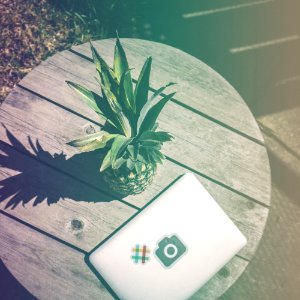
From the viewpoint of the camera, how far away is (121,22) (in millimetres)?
2791

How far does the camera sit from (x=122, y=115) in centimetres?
127

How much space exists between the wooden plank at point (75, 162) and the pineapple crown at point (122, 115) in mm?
347

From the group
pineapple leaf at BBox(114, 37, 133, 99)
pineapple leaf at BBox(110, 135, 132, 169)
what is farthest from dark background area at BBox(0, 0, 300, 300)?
pineapple leaf at BBox(110, 135, 132, 169)

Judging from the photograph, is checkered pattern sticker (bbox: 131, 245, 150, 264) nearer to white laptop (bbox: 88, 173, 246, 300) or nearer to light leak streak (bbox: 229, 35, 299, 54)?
white laptop (bbox: 88, 173, 246, 300)

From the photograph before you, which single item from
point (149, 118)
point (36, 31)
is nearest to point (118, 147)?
point (149, 118)

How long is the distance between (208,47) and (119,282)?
217 centimetres

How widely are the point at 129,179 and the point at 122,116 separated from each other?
1.20ft

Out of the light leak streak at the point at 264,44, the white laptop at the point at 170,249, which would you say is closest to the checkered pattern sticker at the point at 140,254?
the white laptop at the point at 170,249

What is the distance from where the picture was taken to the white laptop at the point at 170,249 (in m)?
1.50

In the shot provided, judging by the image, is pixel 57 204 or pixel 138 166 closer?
pixel 138 166

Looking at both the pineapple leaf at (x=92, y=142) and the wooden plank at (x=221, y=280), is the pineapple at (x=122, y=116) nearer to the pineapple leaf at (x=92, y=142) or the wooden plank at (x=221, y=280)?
the pineapple leaf at (x=92, y=142)

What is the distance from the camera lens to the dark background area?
8.30ft

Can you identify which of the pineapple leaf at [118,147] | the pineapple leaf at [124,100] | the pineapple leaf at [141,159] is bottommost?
the pineapple leaf at [141,159]

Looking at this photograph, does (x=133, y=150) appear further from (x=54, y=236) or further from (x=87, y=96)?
(x=54, y=236)
